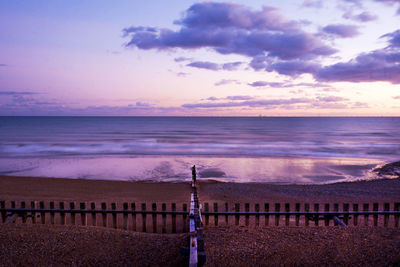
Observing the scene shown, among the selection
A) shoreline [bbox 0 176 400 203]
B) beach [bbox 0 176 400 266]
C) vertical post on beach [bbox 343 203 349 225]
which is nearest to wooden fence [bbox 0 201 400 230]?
vertical post on beach [bbox 343 203 349 225]

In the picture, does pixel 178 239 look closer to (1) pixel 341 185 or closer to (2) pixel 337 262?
(2) pixel 337 262

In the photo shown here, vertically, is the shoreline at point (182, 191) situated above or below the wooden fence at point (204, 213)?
below

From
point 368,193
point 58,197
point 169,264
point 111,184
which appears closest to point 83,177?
point 111,184

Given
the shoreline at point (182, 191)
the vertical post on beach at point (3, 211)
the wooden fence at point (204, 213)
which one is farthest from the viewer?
the shoreline at point (182, 191)

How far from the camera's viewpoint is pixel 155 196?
12.4 metres

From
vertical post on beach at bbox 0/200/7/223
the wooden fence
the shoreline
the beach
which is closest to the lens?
the beach

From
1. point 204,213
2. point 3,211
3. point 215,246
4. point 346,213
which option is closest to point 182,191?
point 204,213

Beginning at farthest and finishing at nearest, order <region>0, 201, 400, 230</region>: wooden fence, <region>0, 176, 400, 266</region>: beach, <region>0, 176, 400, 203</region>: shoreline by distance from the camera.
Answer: <region>0, 176, 400, 203</region>: shoreline → <region>0, 201, 400, 230</region>: wooden fence → <region>0, 176, 400, 266</region>: beach

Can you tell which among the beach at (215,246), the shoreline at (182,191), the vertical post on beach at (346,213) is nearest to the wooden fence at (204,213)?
the vertical post on beach at (346,213)

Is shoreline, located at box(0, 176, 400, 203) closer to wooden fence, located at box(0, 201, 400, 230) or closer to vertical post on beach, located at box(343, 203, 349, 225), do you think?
wooden fence, located at box(0, 201, 400, 230)

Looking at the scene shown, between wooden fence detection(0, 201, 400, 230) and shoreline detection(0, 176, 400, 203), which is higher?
wooden fence detection(0, 201, 400, 230)

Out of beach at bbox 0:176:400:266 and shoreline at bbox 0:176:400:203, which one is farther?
shoreline at bbox 0:176:400:203

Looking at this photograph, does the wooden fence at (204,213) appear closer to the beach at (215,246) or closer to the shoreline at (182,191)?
the beach at (215,246)

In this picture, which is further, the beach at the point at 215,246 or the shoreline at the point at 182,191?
the shoreline at the point at 182,191
